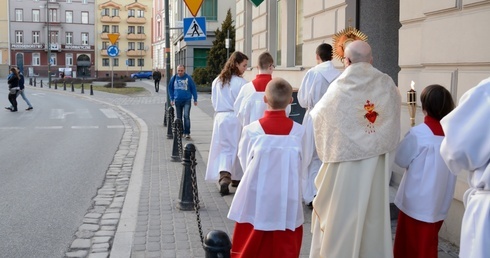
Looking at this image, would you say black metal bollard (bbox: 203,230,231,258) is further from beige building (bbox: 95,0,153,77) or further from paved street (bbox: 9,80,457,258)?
beige building (bbox: 95,0,153,77)

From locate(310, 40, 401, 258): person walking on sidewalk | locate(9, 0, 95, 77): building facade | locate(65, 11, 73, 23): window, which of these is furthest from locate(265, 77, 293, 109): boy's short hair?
locate(65, 11, 73, 23): window

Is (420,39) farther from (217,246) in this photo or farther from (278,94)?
(217,246)

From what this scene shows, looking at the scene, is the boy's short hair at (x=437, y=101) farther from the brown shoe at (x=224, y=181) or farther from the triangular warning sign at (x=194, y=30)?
the triangular warning sign at (x=194, y=30)

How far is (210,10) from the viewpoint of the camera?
149 feet

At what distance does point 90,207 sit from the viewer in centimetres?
861

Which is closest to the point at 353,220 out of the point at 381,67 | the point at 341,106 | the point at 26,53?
the point at 341,106

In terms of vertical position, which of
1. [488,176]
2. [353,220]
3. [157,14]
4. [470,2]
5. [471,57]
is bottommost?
[353,220]

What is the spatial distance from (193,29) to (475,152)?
14.8m

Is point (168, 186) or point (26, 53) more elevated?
point (26, 53)

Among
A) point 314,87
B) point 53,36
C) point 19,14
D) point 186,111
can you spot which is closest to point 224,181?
point 314,87

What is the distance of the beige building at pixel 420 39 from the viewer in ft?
21.0

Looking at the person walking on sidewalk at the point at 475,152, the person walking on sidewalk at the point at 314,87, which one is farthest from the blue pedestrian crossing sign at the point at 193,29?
the person walking on sidewalk at the point at 475,152

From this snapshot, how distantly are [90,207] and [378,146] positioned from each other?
4.94 m

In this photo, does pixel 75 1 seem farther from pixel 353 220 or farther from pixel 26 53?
pixel 353 220
